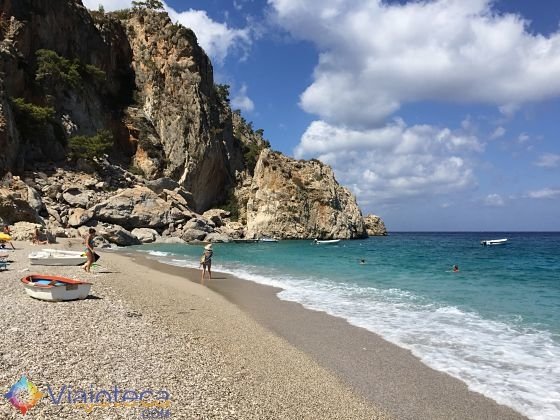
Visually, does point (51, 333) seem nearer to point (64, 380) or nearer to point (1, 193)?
point (64, 380)

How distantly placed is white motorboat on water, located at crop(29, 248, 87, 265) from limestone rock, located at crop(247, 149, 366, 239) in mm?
44197

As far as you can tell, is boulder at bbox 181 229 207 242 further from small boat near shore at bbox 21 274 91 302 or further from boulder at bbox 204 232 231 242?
small boat near shore at bbox 21 274 91 302

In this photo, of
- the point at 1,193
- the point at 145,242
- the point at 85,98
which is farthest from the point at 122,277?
the point at 85,98

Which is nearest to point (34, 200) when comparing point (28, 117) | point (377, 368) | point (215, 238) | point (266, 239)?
point (28, 117)

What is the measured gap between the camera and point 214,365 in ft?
20.1

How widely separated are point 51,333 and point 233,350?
2997mm

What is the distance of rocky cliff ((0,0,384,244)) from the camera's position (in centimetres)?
4266

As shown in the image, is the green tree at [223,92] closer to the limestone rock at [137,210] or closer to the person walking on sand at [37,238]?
the limestone rock at [137,210]

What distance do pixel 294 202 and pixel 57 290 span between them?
5455cm

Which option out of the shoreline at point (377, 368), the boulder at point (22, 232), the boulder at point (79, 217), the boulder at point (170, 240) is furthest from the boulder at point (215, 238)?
the shoreline at point (377, 368)

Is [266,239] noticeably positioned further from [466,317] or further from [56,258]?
[466,317]

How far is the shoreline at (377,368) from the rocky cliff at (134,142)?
3146 cm

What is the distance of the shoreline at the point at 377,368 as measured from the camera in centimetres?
552

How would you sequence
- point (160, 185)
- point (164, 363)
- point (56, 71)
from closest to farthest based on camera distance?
point (164, 363) → point (56, 71) → point (160, 185)
